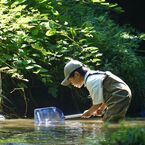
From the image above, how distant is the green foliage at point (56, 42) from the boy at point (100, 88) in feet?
6.27

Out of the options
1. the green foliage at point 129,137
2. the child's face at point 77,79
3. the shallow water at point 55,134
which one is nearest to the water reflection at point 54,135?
the shallow water at point 55,134

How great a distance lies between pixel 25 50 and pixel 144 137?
18.4 ft

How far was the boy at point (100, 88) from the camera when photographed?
6.51 m

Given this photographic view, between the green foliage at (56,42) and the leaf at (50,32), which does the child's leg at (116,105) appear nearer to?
the green foliage at (56,42)

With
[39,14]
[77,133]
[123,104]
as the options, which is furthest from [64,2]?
[77,133]

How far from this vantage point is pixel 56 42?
32.3 feet

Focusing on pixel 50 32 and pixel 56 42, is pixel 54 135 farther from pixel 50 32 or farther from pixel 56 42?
pixel 56 42

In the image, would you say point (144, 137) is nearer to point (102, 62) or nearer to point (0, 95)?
point (0, 95)

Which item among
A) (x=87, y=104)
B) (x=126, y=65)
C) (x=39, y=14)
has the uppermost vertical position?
(x=39, y=14)

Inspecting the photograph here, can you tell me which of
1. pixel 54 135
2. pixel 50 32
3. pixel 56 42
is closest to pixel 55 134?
pixel 54 135

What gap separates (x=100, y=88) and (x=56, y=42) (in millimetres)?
3427

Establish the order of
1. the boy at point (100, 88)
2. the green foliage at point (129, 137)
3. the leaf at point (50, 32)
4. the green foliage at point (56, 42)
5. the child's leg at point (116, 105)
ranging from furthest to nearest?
the leaf at point (50, 32), the green foliage at point (56, 42), the child's leg at point (116, 105), the boy at point (100, 88), the green foliage at point (129, 137)

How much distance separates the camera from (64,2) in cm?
1106

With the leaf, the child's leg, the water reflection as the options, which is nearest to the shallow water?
the water reflection
